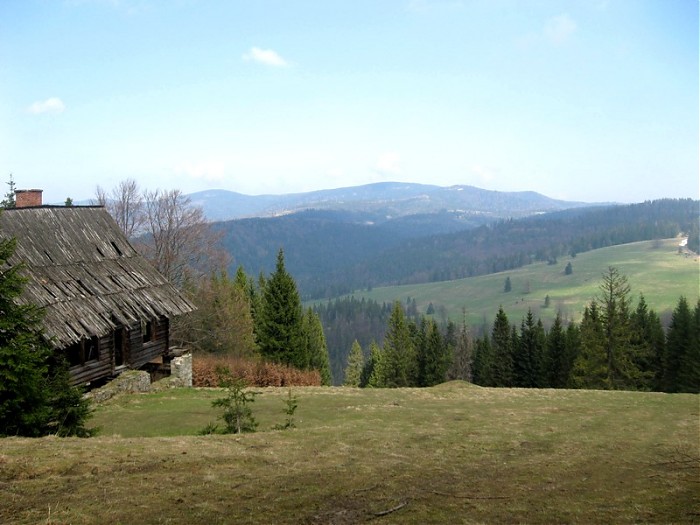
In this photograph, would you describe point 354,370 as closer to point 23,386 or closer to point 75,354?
point 75,354

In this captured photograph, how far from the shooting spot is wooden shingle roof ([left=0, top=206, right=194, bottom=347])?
23.0 meters

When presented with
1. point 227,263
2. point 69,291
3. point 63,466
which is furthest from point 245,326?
point 63,466

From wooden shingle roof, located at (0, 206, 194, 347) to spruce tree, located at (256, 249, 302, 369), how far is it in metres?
15.8

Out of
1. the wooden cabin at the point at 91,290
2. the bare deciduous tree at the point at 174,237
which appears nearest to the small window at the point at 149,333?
the wooden cabin at the point at 91,290

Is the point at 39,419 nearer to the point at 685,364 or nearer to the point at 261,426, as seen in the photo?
the point at 261,426

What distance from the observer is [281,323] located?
47875mm

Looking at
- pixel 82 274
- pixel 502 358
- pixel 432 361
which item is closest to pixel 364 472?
pixel 82 274

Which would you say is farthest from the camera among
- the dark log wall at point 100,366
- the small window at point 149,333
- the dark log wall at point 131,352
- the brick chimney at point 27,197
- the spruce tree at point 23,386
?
the small window at point 149,333

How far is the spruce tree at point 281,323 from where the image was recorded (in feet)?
155

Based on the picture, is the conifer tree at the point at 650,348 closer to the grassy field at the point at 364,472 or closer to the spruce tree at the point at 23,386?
the grassy field at the point at 364,472

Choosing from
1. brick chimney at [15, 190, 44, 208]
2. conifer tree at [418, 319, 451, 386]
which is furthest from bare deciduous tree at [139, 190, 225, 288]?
conifer tree at [418, 319, 451, 386]

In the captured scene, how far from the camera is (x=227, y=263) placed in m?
49.9

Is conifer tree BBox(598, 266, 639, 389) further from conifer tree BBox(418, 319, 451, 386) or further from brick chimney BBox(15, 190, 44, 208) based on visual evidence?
brick chimney BBox(15, 190, 44, 208)

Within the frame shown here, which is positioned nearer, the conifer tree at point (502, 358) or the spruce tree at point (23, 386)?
the spruce tree at point (23, 386)
